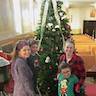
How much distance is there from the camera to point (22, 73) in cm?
260

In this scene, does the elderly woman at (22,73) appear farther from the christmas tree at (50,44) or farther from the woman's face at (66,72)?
the christmas tree at (50,44)

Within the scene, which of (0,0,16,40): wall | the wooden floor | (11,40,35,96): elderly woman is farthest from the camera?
the wooden floor

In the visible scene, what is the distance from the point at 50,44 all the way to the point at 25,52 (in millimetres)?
754

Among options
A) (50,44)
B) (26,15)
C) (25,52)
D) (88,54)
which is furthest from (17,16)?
(25,52)

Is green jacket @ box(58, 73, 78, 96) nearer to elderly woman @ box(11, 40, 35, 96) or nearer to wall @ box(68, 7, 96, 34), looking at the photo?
elderly woman @ box(11, 40, 35, 96)

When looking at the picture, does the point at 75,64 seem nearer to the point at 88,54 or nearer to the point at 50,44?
the point at 50,44

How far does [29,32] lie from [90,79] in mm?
2111

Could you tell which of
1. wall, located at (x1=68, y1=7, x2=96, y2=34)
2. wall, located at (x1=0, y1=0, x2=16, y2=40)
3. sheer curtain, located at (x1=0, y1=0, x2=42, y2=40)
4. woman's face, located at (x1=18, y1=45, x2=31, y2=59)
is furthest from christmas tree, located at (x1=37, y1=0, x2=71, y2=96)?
wall, located at (x1=68, y1=7, x2=96, y2=34)

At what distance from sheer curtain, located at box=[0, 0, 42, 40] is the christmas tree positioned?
1394 millimetres

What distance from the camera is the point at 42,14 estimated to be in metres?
3.57

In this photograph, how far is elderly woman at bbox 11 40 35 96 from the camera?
103 inches

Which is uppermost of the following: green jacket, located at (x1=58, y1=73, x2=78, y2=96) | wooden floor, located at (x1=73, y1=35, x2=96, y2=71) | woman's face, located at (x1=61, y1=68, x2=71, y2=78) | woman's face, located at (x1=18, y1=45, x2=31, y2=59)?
woman's face, located at (x1=18, y1=45, x2=31, y2=59)

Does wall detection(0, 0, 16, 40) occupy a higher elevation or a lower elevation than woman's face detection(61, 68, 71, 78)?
higher

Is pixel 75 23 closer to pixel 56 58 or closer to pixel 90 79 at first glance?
pixel 90 79
